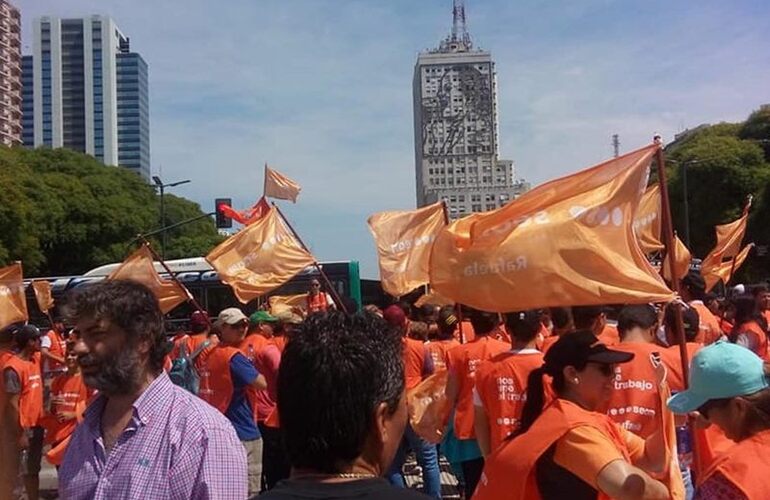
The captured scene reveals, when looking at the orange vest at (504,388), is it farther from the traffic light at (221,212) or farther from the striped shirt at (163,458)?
the traffic light at (221,212)

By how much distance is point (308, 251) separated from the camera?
12273 millimetres

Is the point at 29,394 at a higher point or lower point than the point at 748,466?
lower

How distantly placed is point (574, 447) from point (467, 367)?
A: 2840 mm

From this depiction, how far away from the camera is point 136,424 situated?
2.86m

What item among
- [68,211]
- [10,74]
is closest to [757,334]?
[68,211]

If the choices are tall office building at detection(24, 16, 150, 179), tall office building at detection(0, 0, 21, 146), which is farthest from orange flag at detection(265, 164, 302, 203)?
tall office building at detection(24, 16, 150, 179)

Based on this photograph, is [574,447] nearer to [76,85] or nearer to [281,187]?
[281,187]

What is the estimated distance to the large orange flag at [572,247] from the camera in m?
4.28

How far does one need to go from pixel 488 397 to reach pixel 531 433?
68.7 inches

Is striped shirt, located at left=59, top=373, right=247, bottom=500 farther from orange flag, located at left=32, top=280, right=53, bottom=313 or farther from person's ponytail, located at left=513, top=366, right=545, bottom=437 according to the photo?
orange flag, located at left=32, top=280, right=53, bottom=313

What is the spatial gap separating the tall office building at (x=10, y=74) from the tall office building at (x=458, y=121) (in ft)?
238

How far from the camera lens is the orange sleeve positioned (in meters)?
3.02

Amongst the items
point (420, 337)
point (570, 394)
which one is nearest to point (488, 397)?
point (570, 394)

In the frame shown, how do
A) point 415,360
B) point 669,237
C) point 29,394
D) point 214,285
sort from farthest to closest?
1. point 214,285
2. point 29,394
3. point 415,360
4. point 669,237
